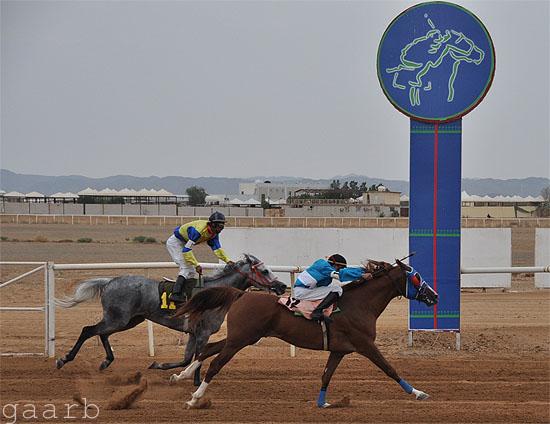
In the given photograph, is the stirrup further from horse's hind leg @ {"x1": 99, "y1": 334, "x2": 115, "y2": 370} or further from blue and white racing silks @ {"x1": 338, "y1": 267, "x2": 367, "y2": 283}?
blue and white racing silks @ {"x1": 338, "y1": 267, "x2": 367, "y2": 283}

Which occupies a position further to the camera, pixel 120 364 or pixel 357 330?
pixel 120 364

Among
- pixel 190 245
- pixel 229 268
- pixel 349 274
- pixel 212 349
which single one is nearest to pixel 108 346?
pixel 190 245

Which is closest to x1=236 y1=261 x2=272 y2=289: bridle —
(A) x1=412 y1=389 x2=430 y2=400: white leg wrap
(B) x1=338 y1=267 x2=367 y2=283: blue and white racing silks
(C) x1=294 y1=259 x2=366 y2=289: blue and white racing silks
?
(C) x1=294 y1=259 x2=366 y2=289: blue and white racing silks

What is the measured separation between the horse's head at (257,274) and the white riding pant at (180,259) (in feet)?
1.98

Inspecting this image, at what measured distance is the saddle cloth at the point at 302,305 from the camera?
8.86m

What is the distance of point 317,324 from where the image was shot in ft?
29.2

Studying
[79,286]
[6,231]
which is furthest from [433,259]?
[6,231]

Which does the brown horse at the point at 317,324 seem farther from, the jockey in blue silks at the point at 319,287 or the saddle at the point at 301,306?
the jockey in blue silks at the point at 319,287

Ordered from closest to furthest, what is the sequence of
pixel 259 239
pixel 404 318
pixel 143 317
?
pixel 143 317 < pixel 404 318 < pixel 259 239

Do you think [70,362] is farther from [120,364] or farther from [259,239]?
[259,239]

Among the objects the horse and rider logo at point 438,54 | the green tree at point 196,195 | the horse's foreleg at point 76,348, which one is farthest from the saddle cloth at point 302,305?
the green tree at point 196,195

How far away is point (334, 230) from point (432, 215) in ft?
25.1

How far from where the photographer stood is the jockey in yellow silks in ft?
33.6

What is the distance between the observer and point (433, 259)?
1189 centimetres
